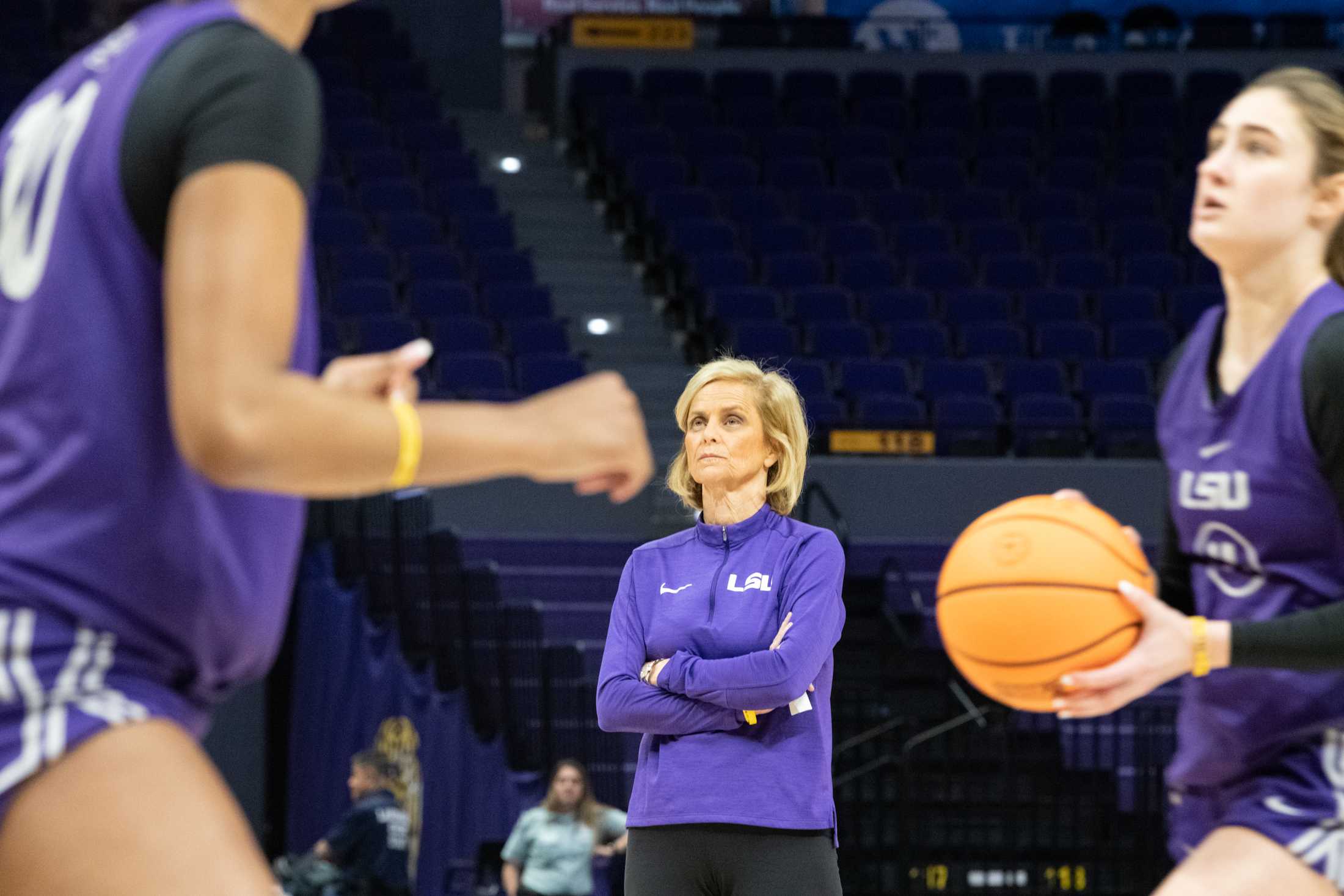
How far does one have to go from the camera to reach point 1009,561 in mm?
2623

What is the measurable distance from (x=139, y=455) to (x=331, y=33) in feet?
52.4

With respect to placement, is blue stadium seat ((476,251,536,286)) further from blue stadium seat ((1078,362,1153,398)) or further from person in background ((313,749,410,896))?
person in background ((313,749,410,896))

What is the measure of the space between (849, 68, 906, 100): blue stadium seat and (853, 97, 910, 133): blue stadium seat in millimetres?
359

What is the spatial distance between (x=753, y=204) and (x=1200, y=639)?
1279cm

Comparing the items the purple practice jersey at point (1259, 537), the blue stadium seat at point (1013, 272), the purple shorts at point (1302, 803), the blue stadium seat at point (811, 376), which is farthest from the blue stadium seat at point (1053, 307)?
the purple shorts at point (1302, 803)

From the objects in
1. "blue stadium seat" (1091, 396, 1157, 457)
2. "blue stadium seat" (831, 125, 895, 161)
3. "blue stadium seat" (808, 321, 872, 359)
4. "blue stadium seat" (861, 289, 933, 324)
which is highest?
"blue stadium seat" (831, 125, 895, 161)

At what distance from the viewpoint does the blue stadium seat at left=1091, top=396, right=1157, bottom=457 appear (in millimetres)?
12344

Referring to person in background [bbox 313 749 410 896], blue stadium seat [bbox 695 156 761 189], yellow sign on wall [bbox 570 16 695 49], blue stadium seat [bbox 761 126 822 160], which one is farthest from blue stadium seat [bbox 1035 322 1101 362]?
person in background [bbox 313 749 410 896]

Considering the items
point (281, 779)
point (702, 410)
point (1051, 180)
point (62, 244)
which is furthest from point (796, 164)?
point (62, 244)

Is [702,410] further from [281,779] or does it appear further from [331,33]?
[331,33]

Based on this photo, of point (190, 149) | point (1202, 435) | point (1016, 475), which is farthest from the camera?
point (1016, 475)

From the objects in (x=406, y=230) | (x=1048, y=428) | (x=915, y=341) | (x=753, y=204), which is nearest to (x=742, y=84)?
(x=753, y=204)

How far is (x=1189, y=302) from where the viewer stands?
13.8 meters

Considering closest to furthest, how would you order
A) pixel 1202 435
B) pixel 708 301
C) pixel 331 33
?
pixel 1202 435
pixel 708 301
pixel 331 33
